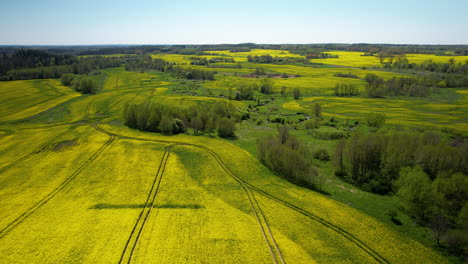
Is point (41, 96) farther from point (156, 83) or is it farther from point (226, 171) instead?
point (226, 171)

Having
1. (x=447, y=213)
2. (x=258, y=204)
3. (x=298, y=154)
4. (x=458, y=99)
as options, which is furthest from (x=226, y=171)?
(x=458, y=99)

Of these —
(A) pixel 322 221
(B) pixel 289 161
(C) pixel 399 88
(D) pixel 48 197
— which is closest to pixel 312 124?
(B) pixel 289 161

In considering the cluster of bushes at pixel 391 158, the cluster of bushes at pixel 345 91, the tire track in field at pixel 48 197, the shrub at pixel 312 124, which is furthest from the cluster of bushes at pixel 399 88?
the tire track in field at pixel 48 197

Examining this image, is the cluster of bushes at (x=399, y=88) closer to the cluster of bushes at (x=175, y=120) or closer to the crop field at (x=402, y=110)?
the crop field at (x=402, y=110)

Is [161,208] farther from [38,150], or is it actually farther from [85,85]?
[85,85]

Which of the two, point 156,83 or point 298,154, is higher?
point 156,83
